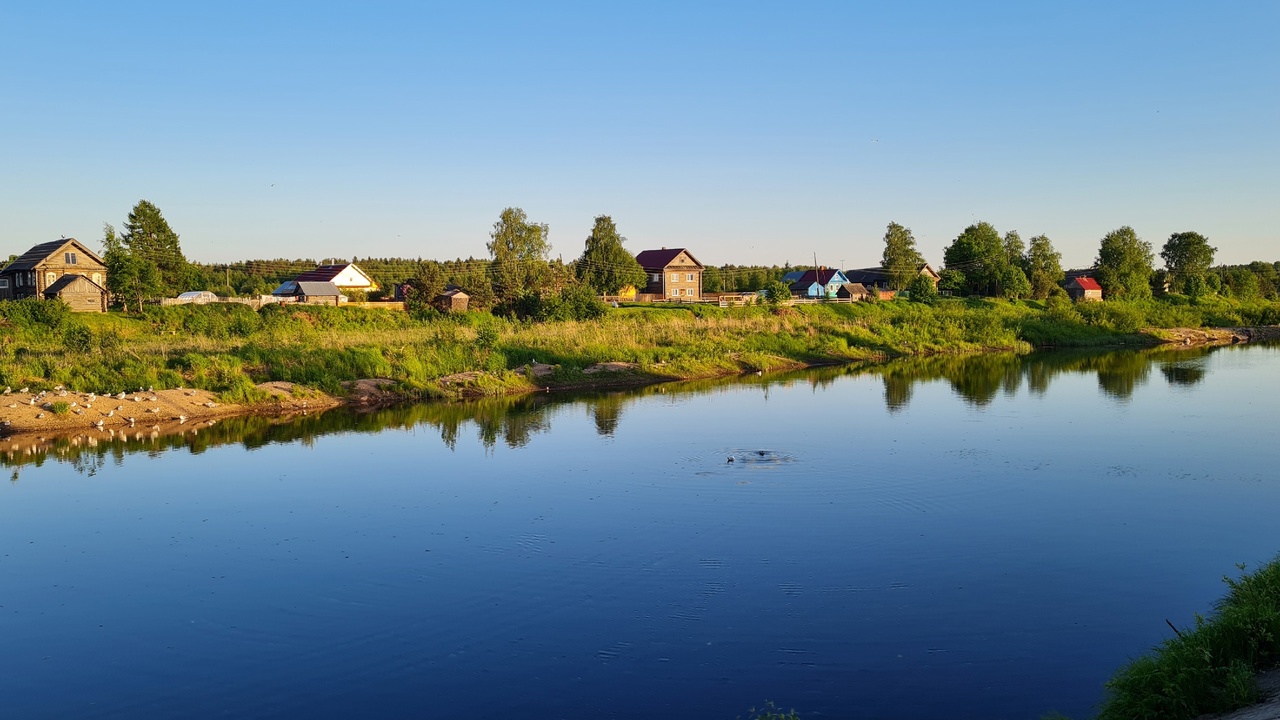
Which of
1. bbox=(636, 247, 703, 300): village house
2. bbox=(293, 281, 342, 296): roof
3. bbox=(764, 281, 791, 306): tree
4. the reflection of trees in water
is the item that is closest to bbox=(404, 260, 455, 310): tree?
bbox=(293, 281, 342, 296): roof

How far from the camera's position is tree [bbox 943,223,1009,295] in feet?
233

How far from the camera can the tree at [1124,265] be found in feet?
249

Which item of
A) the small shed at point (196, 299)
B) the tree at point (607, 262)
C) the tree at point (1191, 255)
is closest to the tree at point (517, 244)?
the tree at point (607, 262)

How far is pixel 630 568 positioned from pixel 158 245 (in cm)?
5713

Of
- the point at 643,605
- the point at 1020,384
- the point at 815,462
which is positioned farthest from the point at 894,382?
the point at 643,605

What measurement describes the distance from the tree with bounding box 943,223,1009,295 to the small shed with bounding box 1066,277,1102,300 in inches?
386

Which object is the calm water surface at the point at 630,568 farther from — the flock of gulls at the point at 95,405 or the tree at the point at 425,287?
the tree at the point at 425,287

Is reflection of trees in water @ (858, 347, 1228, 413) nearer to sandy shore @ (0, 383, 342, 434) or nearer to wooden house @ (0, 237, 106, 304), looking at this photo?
sandy shore @ (0, 383, 342, 434)

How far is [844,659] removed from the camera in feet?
31.5

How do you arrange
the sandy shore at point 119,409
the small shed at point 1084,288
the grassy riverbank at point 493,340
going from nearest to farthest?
the sandy shore at point 119,409
the grassy riverbank at point 493,340
the small shed at point 1084,288

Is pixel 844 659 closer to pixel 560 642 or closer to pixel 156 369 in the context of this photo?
pixel 560 642

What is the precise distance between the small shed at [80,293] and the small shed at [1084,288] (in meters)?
71.5

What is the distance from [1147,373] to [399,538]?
32459 mm

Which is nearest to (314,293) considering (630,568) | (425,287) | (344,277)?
(344,277)
